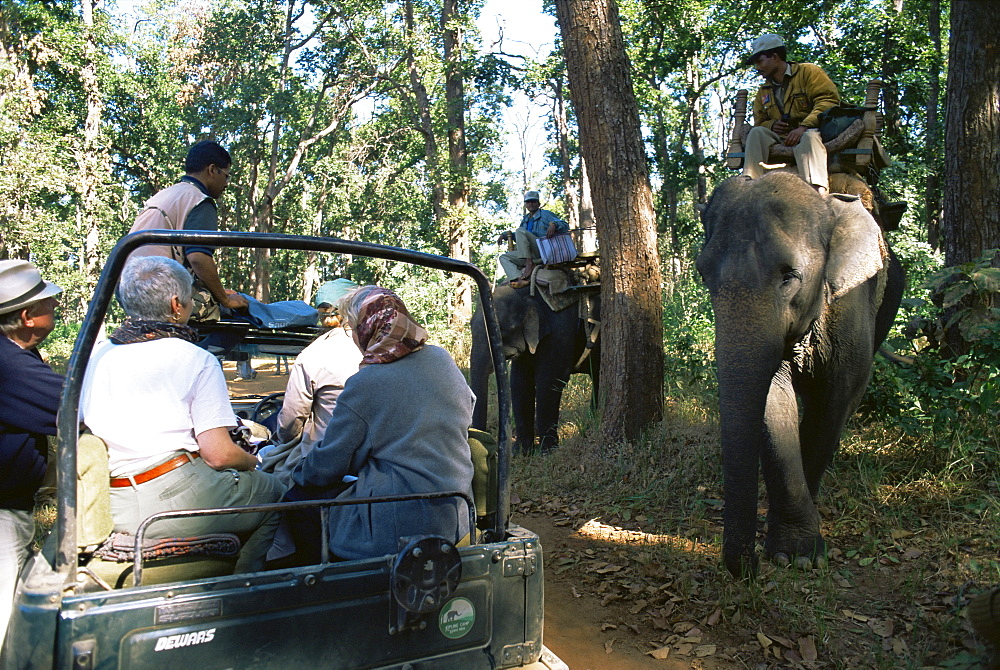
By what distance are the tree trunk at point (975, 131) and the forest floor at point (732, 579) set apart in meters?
2.02

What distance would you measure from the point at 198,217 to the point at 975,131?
6.52 metres

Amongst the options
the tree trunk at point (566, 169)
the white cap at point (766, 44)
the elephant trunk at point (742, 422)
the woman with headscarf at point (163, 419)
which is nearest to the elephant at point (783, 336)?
the elephant trunk at point (742, 422)

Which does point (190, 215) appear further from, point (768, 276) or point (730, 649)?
point (730, 649)

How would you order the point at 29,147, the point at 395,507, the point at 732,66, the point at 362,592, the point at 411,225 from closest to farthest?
the point at 362,592 → the point at 395,507 → the point at 29,147 → the point at 732,66 → the point at 411,225

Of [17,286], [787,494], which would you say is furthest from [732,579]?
[17,286]

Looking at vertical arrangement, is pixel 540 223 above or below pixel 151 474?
above

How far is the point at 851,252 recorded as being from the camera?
4.89 m

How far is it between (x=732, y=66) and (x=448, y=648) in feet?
85.7

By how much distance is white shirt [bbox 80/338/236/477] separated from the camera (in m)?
2.81

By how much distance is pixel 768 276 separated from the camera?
470cm

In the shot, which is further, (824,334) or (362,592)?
(824,334)

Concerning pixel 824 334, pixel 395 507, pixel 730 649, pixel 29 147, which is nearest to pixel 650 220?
pixel 824 334

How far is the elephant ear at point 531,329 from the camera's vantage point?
8.69 m

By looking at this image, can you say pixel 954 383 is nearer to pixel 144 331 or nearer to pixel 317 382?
pixel 317 382
